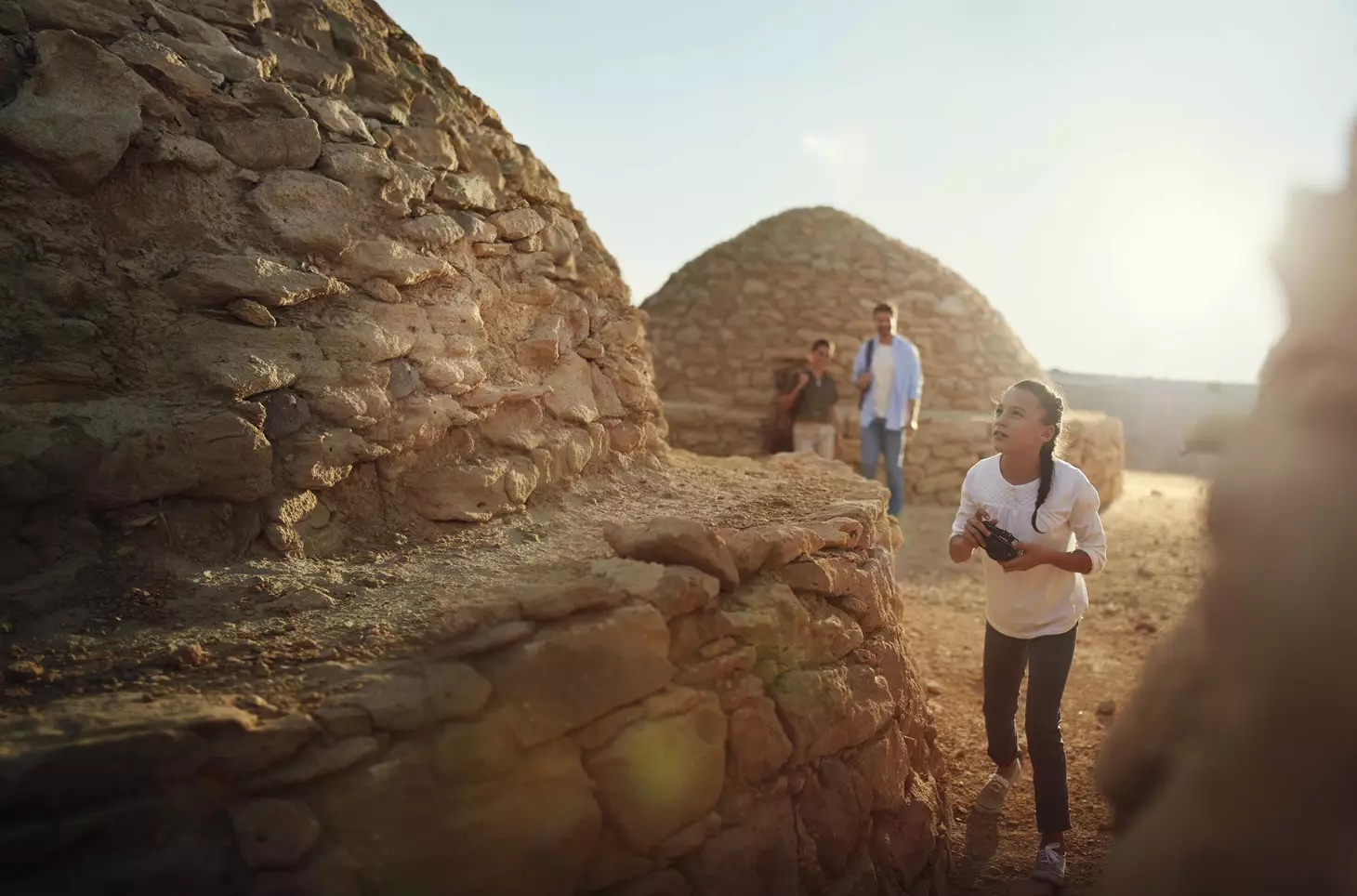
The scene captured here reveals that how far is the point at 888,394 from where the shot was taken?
6.73 metres

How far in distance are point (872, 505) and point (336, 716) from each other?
234 centimetres

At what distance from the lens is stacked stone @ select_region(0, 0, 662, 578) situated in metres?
2.30

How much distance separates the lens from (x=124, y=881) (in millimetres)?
1522

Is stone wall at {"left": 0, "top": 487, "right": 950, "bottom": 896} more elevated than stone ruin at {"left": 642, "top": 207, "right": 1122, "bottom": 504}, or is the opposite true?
stone ruin at {"left": 642, "top": 207, "right": 1122, "bottom": 504}

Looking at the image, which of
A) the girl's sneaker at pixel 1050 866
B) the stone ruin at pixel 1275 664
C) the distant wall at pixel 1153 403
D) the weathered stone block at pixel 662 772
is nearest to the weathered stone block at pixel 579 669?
the weathered stone block at pixel 662 772

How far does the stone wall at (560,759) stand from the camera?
62.1 inches

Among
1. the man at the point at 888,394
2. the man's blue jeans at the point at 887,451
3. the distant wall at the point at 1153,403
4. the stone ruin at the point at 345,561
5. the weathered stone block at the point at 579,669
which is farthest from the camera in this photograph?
the distant wall at the point at 1153,403

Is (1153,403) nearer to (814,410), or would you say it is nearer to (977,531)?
(814,410)

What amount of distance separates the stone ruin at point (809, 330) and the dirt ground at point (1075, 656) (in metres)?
2.05

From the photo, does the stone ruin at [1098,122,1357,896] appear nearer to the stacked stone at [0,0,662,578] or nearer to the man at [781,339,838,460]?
the stacked stone at [0,0,662,578]

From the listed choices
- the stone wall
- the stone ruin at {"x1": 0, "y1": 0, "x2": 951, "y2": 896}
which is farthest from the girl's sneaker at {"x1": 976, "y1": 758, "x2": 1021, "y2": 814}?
the stone wall

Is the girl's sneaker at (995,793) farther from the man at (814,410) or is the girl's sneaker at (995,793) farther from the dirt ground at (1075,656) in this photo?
the man at (814,410)

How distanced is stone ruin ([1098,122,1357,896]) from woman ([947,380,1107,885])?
0.92 m

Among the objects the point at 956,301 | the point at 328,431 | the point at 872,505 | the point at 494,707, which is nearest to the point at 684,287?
the point at 956,301
